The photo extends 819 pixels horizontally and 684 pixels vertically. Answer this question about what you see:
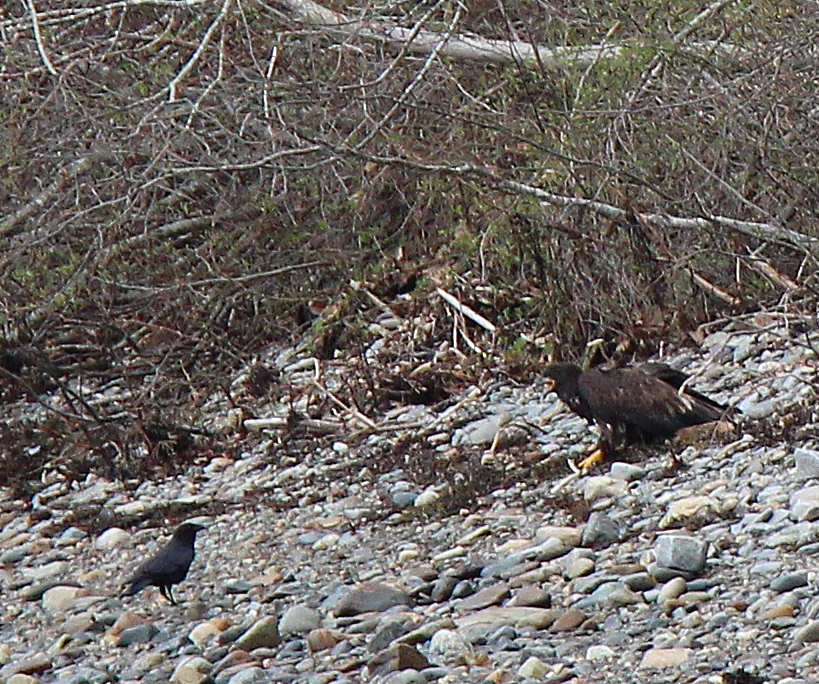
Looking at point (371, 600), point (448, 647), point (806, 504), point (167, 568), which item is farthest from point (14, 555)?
point (806, 504)

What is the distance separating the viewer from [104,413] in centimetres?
907

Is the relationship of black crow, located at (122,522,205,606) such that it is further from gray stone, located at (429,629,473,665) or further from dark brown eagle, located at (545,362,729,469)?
dark brown eagle, located at (545,362,729,469)

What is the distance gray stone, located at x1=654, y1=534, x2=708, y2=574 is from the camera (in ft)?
15.9

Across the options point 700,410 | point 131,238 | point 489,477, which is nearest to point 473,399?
point 489,477

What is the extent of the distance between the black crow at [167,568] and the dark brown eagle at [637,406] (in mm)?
1682

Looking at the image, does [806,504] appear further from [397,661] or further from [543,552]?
[397,661]

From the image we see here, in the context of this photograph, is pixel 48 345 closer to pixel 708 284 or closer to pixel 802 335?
pixel 708 284

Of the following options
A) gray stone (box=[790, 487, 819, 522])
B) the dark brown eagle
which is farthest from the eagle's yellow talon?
gray stone (box=[790, 487, 819, 522])

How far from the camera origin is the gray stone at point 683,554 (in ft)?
15.9

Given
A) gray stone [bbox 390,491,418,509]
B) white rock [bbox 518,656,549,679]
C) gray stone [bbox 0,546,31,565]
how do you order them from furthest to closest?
gray stone [bbox 0,546,31,565]
gray stone [bbox 390,491,418,509]
white rock [bbox 518,656,549,679]

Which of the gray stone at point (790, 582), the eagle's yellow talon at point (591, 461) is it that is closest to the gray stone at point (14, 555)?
the eagle's yellow talon at point (591, 461)

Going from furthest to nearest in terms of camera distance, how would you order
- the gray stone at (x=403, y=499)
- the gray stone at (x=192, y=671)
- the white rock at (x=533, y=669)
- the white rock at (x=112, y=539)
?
the white rock at (x=112, y=539) < the gray stone at (x=403, y=499) < the gray stone at (x=192, y=671) < the white rock at (x=533, y=669)

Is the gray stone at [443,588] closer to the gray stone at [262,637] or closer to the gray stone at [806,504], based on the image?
the gray stone at [262,637]

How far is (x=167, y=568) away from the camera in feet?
19.5
